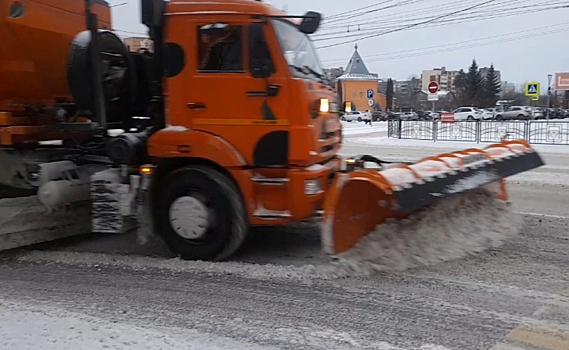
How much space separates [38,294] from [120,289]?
705 mm

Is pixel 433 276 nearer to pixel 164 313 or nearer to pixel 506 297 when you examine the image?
pixel 506 297

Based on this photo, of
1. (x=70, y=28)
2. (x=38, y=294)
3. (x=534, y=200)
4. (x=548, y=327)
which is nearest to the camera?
(x=548, y=327)

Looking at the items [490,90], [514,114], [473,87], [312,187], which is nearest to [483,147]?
[312,187]

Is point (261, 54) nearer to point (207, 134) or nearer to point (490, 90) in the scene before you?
point (207, 134)

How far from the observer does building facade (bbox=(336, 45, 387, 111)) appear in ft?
25.2

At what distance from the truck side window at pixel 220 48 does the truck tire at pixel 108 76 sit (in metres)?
1.13

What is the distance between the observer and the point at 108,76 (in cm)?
630

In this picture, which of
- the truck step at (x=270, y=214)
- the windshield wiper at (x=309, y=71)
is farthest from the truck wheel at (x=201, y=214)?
the windshield wiper at (x=309, y=71)

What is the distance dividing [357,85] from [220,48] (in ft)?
85.5

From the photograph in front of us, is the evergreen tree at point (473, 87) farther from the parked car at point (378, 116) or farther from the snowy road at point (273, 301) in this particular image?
the snowy road at point (273, 301)

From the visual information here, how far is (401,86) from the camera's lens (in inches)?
4114

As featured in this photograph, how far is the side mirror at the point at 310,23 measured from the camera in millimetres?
5844

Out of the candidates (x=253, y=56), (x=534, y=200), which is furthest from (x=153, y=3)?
(x=534, y=200)

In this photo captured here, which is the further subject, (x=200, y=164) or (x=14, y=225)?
(x=14, y=225)
